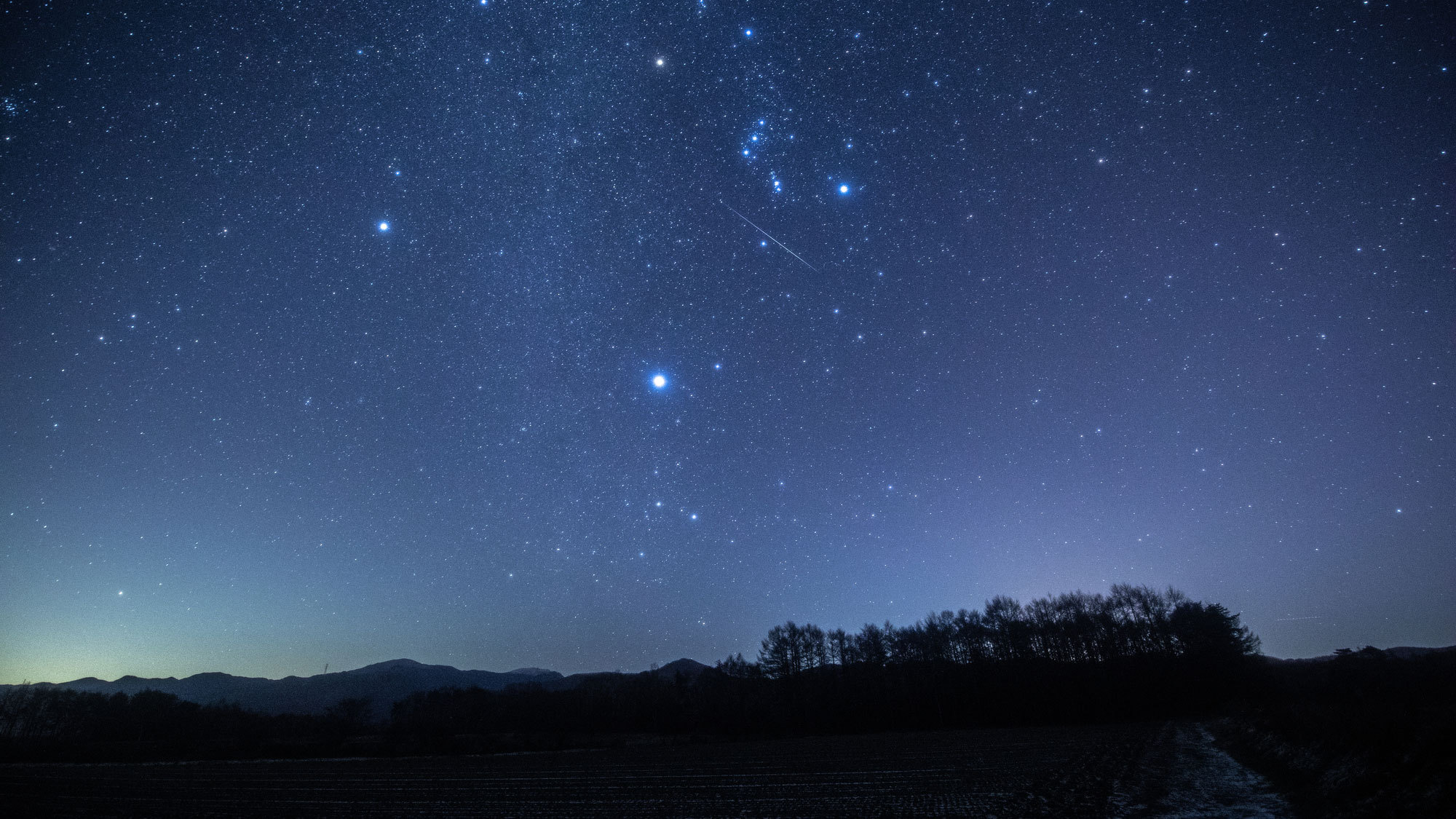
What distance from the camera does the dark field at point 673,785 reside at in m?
17.8

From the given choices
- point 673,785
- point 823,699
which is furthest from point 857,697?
point 673,785

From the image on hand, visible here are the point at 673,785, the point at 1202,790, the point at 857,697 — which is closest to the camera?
the point at 1202,790

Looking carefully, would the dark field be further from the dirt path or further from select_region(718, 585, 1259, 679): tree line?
select_region(718, 585, 1259, 679): tree line

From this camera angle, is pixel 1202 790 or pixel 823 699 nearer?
pixel 1202 790

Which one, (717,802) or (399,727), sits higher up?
(717,802)

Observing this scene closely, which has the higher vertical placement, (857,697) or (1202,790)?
(1202,790)

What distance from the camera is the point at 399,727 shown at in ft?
240

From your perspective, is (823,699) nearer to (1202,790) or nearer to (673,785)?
(673,785)

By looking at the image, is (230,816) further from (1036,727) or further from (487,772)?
(1036,727)

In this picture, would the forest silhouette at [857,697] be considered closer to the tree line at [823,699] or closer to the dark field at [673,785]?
the tree line at [823,699]

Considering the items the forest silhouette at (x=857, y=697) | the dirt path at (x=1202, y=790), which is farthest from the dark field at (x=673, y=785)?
the forest silhouette at (x=857, y=697)

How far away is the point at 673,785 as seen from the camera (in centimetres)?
2539

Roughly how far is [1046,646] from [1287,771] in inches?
2402

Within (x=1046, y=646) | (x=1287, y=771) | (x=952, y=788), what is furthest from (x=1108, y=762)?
(x=1046, y=646)
